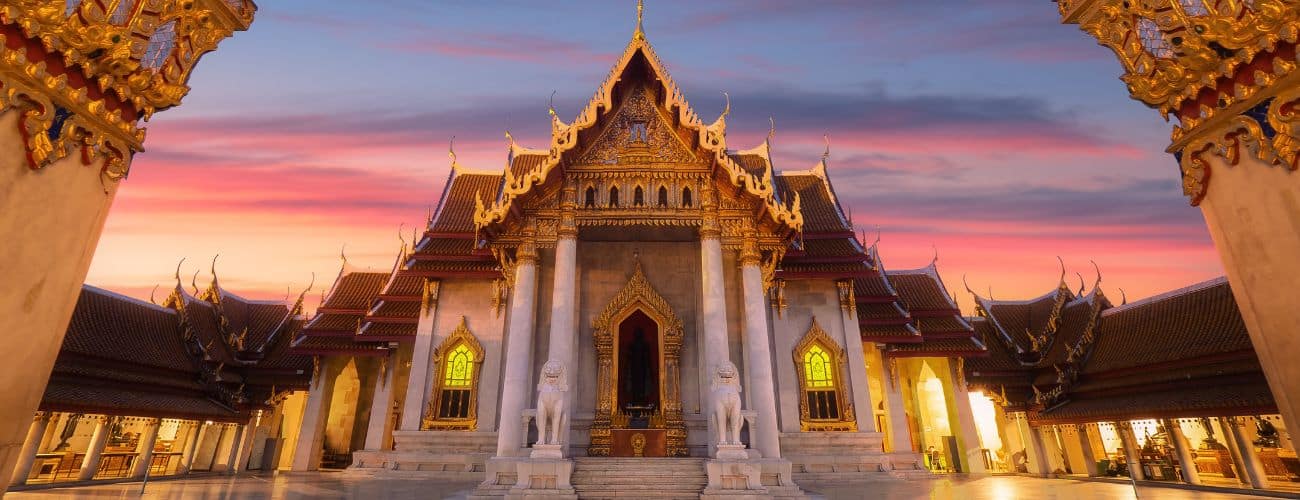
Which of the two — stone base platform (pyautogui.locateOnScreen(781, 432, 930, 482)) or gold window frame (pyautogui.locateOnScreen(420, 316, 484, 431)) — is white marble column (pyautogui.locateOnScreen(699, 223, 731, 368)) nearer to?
stone base platform (pyautogui.locateOnScreen(781, 432, 930, 482))

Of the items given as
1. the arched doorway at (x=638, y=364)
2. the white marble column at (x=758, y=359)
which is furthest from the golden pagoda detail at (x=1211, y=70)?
the arched doorway at (x=638, y=364)

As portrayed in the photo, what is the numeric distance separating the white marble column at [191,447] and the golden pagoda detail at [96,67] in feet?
57.1

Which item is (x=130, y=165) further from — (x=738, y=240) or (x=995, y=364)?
(x=995, y=364)

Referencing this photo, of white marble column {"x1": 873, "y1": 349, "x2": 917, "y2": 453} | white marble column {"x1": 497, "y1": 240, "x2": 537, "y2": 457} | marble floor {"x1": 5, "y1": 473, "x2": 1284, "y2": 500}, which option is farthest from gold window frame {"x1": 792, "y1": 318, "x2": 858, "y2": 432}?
white marble column {"x1": 497, "y1": 240, "x2": 537, "y2": 457}

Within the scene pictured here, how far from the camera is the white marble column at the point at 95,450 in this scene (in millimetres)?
14211

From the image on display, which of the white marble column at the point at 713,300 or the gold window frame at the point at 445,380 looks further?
the gold window frame at the point at 445,380

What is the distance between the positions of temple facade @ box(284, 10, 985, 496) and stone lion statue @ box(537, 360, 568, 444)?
0.03 metres

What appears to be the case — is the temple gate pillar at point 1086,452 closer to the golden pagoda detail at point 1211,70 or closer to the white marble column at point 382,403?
the golden pagoda detail at point 1211,70

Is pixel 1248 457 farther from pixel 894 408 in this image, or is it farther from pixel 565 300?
pixel 565 300

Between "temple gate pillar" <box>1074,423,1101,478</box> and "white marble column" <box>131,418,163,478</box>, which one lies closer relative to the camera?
"white marble column" <box>131,418,163,478</box>

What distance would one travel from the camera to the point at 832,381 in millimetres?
13836

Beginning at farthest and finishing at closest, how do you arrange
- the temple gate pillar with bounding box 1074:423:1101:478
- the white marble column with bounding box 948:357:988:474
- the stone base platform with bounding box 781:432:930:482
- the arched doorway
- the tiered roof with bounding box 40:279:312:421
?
the white marble column with bounding box 948:357:988:474 < the temple gate pillar with bounding box 1074:423:1101:478 < the tiered roof with bounding box 40:279:312:421 < the stone base platform with bounding box 781:432:930:482 < the arched doorway

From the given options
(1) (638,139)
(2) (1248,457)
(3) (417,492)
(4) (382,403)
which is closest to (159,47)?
(3) (417,492)

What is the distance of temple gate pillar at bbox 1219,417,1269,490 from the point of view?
12.9m
